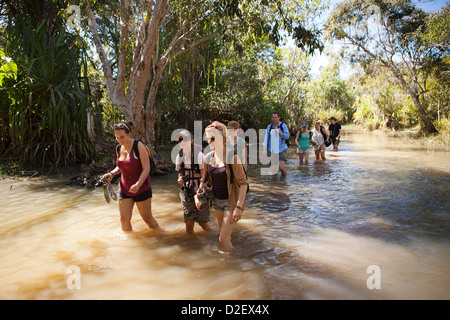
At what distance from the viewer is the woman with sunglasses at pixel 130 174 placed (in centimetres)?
420

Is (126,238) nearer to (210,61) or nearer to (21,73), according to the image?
(21,73)

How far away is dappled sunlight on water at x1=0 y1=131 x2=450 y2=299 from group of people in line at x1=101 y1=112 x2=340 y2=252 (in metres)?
0.42

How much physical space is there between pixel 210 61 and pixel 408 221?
1432 centimetres

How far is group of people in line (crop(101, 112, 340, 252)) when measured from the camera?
12.0 ft

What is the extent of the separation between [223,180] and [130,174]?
135 centimetres

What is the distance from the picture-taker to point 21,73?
9.32 meters

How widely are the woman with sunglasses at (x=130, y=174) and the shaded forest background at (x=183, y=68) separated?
4678 millimetres

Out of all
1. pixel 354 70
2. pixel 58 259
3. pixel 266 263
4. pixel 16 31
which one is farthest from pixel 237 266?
pixel 354 70

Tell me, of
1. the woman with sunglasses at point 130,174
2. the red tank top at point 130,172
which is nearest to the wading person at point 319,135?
the woman with sunglasses at point 130,174

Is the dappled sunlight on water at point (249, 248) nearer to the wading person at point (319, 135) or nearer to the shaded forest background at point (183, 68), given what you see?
the shaded forest background at point (183, 68)

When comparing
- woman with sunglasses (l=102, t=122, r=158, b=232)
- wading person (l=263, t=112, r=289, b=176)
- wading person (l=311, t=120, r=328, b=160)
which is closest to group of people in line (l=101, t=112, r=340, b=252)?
woman with sunglasses (l=102, t=122, r=158, b=232)

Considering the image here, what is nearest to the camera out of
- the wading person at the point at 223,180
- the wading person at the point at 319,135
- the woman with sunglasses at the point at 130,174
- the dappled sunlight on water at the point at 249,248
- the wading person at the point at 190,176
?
the dappled sunlight on water at the point at 249,248

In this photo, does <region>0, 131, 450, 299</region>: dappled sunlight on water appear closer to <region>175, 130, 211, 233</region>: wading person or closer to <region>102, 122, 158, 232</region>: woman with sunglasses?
<region>175, 130, 211, 233</region>: wading person

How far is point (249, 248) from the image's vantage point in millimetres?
4156
